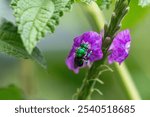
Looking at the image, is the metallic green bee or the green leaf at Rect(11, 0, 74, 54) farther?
the metallic green bee

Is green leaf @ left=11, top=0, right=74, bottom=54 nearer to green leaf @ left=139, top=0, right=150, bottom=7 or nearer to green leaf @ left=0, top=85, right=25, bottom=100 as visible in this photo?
green leaf @ left=139, top=0, right=150, bottom=7

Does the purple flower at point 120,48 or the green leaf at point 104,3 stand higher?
the green leaf at point 104,3

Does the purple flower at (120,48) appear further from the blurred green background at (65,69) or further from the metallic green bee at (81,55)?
the blurred green background at (65,69)

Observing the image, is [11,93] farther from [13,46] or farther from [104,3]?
[104,3]

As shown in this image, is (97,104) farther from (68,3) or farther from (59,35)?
(59,35)

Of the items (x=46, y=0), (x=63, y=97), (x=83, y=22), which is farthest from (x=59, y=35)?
(x=46, y=0)

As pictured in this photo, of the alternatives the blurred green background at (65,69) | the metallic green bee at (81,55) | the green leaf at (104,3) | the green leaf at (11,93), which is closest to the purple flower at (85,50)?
the metallic green bee at (81,55)

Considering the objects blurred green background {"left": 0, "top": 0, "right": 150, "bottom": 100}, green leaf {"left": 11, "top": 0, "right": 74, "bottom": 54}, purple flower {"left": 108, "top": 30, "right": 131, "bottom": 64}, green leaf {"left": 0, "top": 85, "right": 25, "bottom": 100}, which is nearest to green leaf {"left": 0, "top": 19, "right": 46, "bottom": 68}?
green leaf {"left": 11, "top": 0, "right": 74, "bottom": 54}
